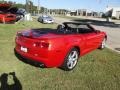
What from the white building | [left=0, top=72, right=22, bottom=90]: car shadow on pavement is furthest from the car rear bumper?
the white building

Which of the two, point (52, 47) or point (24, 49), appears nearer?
point (52, 47)

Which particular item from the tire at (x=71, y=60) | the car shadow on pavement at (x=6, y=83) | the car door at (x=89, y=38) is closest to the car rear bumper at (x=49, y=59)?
the tire at (x=71, y=60)

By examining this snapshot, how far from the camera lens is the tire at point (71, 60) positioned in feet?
22.1

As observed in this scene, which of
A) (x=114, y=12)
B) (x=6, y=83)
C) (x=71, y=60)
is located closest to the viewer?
(x=6, y=83)

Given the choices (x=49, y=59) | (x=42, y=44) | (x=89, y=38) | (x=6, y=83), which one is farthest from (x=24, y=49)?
(x=89, y=38)

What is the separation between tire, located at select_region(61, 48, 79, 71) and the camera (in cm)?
675

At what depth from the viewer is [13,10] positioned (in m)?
20.8

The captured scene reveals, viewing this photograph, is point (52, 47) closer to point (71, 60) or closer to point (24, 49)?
point (24, 49)

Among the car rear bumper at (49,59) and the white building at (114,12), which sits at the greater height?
the white building at (114,12)

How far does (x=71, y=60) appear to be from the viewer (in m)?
7.04

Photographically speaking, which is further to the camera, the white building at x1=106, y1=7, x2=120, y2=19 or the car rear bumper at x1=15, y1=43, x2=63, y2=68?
the white building at x1=106, y1=7, x2=120, y2=19

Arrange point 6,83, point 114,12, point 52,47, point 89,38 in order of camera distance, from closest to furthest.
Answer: point 6,83, point 52,47, point 89,38, point 114,12

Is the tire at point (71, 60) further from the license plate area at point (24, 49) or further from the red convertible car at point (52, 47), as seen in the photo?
the license plate area at point (24, 49)

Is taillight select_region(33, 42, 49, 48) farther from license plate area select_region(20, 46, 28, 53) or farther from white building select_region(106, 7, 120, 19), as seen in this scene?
white building select_region(106, 7, 120, 19)
